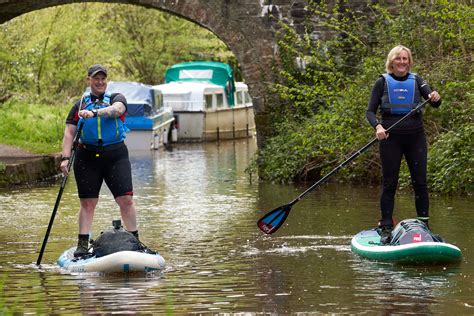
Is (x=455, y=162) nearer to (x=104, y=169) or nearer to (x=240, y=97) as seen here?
(x=104, y=169)

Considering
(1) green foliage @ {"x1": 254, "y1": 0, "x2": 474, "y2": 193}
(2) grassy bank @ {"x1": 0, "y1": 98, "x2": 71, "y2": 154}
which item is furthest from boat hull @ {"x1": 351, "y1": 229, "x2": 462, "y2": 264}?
(2) grassy bank @ {"x1": 0, "y1": 98, "x2": 71, "y2": 154}

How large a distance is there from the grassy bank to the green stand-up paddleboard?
46.1 feet

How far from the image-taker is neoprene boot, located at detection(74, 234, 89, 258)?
10.8 m

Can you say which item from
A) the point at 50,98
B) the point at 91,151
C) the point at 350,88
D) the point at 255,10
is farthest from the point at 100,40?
the point at 91,151

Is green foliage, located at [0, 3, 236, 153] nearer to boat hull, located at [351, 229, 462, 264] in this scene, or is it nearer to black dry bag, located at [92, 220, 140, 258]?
black dry bag, located at [92, 220, 140, 258]

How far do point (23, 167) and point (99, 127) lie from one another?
10.5 meters

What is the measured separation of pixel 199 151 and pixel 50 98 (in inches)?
227

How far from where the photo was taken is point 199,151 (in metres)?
33.8

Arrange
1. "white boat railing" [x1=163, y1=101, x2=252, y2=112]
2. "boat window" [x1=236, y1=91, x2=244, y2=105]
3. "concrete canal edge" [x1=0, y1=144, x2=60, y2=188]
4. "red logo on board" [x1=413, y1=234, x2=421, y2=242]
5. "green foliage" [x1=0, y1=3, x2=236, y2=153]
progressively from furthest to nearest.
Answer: "boat window" [x1=236, y1=91, x2=244, y2=105] → "white boat railing" [x1=163, y1=101, x2=252, y2=112] → "green foliage" [x1=0, y1=3, x2=236, y2=153] → "concrete canal edge" [x1=0, y1=144, x2=60, y2=188] → "red logo on board" [x1=413, y1=234, x2=421, y2=242]

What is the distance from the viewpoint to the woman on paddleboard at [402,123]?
11141mm

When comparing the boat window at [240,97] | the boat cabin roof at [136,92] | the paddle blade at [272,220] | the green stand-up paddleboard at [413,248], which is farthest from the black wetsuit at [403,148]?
the boat window at [240,97]

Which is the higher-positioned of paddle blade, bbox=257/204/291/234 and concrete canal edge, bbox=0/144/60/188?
paddle blade, bbox=257/204/291/234

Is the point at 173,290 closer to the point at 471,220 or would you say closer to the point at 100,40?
the point at 471,220

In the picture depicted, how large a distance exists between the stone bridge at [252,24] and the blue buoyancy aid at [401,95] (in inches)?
413
